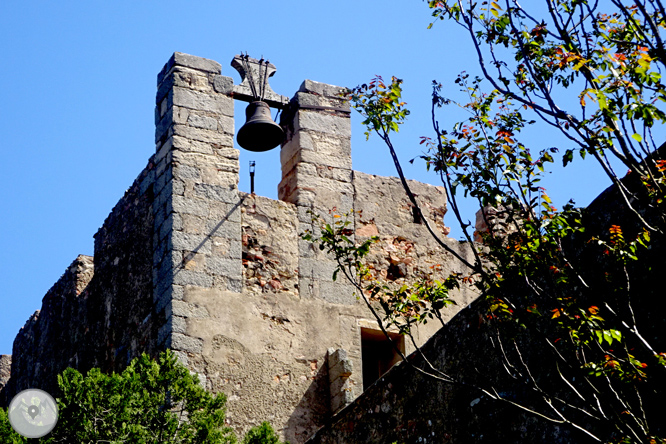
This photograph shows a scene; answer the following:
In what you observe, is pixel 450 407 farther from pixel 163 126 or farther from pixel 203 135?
pixel 163 126

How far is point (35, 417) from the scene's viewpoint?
21.8ft

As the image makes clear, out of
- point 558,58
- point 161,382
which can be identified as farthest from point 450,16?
point 161,382

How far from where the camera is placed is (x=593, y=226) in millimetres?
5277

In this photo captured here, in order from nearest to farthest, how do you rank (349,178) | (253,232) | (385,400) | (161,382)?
(385,400) → (161,382) → (253,232) → (349,178)

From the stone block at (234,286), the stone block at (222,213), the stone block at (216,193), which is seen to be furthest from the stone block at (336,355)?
the stone block at (216,193)

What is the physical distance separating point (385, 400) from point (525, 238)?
2305 mm

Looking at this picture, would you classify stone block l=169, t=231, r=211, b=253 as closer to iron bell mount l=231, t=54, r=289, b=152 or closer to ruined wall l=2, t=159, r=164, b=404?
ruined wall l=2, t=159, r=164, b=404

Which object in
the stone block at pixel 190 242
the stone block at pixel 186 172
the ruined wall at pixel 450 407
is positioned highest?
the stone block at pixel 186 172

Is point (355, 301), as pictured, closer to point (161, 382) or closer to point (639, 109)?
point (161, 382)

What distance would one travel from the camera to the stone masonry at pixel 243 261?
8695 mm

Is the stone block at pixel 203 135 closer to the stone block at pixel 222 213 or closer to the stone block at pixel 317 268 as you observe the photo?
the stone block at pixel 222 213

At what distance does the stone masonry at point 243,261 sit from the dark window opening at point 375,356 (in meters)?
0.31

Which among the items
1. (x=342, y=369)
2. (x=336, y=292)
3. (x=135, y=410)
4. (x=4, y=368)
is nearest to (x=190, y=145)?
(x=336, y=292)

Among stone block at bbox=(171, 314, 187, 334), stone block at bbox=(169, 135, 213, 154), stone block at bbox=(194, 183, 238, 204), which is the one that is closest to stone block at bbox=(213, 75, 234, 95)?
stone block at bbox=(169, 135, 213, 154)
